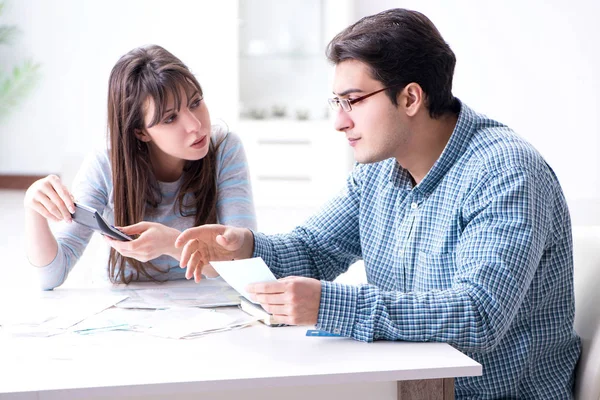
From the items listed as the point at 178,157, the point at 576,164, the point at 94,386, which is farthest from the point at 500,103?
the point at 94,386

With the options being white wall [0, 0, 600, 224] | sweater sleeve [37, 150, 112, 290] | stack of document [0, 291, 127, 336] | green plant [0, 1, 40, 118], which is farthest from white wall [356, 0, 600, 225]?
stack of document [0, 291, 127, 336]

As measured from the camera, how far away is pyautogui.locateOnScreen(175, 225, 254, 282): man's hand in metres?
1.54

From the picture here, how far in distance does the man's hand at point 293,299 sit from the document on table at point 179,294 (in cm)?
35

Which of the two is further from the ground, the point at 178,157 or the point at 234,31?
the point at 234,31

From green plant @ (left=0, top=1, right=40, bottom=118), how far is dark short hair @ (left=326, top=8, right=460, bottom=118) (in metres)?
3.50

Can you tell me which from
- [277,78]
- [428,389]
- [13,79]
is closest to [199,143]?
[428,389]

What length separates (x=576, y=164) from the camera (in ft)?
13.9

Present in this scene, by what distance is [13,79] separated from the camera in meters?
4.63

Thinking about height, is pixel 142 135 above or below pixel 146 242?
above

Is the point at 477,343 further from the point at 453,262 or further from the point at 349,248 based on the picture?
the point at 349,248

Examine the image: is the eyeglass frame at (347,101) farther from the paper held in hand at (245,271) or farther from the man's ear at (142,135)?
the man's ear at (142,135)

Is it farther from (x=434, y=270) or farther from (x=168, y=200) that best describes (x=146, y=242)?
(x=434, y=270)

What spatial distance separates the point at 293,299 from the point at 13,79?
387 centimetres

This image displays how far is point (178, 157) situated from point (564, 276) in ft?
3.44
